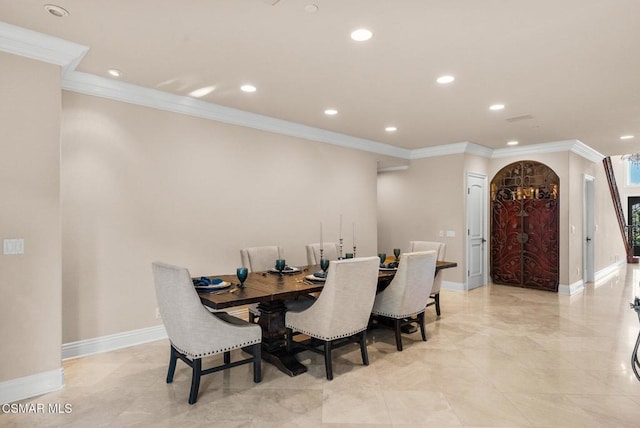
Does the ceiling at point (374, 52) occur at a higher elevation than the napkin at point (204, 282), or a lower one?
higher

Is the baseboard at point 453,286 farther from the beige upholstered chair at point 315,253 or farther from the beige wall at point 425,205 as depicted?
the beige upholstered chair at point 315,253

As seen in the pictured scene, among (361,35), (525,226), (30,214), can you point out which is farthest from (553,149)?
(30,214)

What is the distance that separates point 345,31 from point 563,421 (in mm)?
2963

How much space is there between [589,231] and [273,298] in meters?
7.31

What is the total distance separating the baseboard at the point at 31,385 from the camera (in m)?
2.57

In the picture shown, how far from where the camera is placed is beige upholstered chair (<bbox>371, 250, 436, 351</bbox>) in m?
3.55

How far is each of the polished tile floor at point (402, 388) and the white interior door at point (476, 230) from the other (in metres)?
2.50

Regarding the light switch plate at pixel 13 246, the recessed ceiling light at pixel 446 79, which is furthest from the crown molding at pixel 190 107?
the recessed ceiling light at pixel 446 79

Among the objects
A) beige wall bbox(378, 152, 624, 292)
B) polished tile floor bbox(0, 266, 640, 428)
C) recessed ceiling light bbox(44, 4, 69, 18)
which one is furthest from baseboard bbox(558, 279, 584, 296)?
recessed ceiling light bbox(44, 4, 69, 18)

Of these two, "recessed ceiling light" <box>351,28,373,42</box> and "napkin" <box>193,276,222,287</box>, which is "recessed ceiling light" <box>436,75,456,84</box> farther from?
"napkin" <box>193,276,222,287</box>

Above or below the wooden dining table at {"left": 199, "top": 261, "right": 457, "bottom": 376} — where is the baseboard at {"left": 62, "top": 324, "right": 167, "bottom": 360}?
below

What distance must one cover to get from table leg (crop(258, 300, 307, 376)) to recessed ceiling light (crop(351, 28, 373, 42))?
2.28 m

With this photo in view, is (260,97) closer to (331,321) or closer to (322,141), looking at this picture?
(322,141)

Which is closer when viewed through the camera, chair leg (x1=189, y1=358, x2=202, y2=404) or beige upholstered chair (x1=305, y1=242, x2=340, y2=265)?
chair leg (x1=189, y1=358, x2=202, y2=404)
